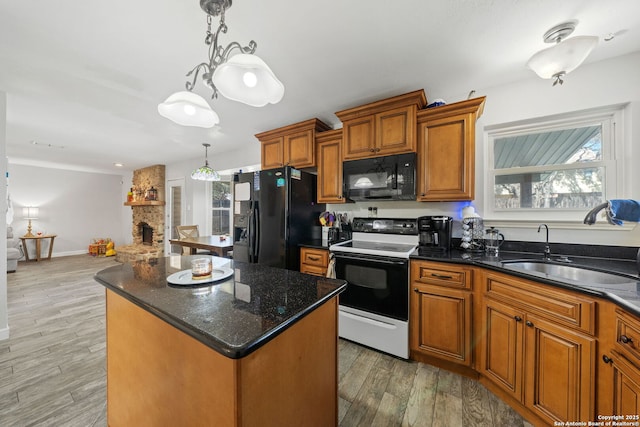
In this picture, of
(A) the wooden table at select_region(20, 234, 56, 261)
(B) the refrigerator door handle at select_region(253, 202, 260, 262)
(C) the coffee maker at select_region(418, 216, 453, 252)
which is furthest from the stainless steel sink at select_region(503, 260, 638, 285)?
(A) the wooden table at select_region(20, 234, 56, 261)

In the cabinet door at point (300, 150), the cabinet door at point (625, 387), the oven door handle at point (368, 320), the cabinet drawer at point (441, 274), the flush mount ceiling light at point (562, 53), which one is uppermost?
the flush mount ceiling light at point (562, 53)

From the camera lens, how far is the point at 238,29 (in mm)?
1454

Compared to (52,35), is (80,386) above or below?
below

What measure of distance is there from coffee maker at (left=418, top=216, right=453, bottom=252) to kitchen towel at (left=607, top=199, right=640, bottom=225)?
3.07 feet

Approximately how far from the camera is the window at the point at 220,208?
5.04 metres

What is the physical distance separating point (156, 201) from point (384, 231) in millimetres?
5799

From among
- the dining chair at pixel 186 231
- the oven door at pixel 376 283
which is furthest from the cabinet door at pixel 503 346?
the dining chair at pixel 186 231

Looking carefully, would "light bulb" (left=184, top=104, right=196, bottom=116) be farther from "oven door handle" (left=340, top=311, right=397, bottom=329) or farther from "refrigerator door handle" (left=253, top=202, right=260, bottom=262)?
"oven door handle" (left=340, top=311, right=397, bottom=329)

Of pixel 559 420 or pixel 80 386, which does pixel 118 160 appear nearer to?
pixel 80 386

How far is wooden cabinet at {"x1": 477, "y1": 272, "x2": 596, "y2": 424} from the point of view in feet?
3.77

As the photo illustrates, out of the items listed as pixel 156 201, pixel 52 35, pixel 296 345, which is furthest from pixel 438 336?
pixel 156 201

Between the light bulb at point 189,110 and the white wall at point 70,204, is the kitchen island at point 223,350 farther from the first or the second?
the white wall at point 70,204

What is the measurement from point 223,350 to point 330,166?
2260 millimetres

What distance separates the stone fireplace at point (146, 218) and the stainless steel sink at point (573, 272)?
6.59 meters
